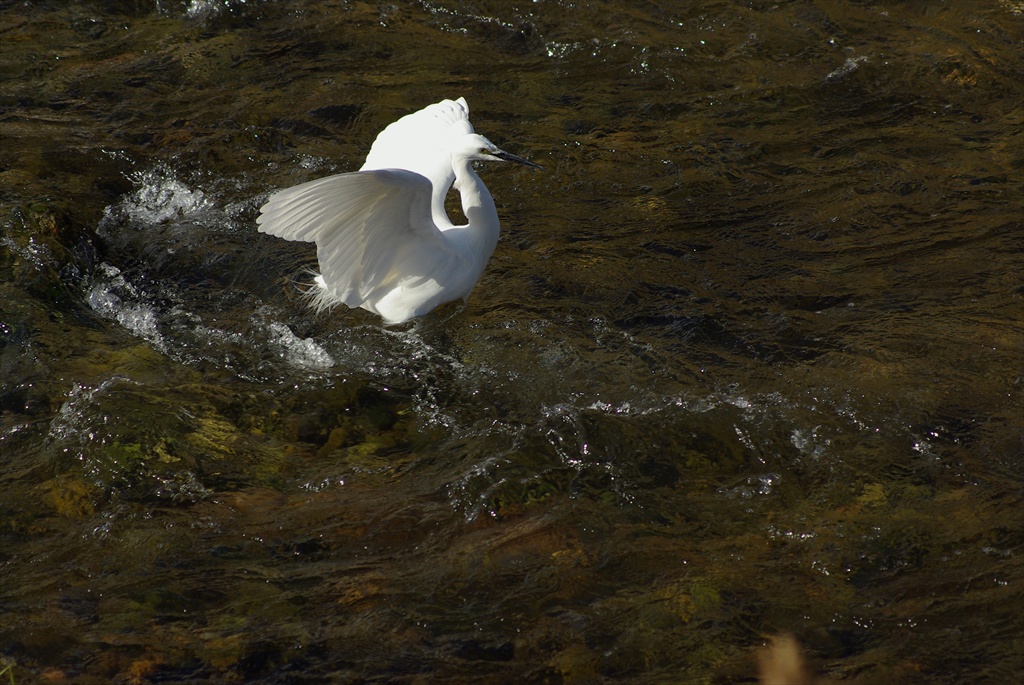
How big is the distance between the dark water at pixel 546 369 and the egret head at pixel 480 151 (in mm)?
653

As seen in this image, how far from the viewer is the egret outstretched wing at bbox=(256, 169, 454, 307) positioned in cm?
418

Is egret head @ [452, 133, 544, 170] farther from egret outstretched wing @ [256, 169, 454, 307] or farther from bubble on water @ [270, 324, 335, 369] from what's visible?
bubble on water @ [270, 324, 335, 369]

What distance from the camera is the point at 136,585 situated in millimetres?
3523

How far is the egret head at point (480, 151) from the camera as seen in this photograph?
16.0 ft

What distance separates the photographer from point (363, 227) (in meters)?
4.61

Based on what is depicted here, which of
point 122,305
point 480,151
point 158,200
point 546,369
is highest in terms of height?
point 480,151

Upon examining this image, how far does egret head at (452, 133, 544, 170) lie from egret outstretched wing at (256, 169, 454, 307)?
41 cm

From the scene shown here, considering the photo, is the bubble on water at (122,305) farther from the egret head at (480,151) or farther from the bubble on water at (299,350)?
the egret head at (480,151)

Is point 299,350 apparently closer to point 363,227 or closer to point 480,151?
point 363,227

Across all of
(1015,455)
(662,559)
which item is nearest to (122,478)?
(662,559)

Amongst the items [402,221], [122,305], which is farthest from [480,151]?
[122,305]

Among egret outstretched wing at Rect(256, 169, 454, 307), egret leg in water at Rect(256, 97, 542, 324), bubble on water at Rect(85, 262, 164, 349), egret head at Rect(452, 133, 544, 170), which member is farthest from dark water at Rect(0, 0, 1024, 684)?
egret head at Rect(452, 133, 544, 170)

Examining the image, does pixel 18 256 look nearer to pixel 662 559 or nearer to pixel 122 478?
pixel 122 478

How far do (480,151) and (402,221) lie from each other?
0.55 metres
